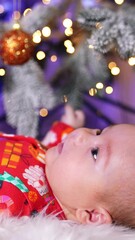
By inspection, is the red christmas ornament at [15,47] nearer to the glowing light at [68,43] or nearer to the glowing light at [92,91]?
the glowing light at [68,43]

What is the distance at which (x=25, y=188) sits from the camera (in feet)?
3.46

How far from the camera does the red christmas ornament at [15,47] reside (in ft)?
3.94

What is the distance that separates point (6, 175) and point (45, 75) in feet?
1.60

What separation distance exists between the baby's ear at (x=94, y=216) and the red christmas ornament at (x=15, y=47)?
416 millimetres

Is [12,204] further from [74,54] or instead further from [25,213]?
[74,54]

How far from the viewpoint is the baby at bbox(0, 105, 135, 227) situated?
1004 millimetres

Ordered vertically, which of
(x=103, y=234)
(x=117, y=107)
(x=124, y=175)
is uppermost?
(x=117, y=107)

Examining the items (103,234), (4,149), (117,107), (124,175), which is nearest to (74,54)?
(117,107)

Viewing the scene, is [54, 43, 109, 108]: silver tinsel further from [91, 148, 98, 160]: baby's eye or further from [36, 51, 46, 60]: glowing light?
[91, 148, 98, 160]: baby's eye

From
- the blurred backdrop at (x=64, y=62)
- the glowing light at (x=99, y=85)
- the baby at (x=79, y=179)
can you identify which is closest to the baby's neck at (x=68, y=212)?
the baby at (x=79, y=179)

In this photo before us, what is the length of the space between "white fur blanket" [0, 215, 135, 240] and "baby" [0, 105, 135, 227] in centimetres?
6

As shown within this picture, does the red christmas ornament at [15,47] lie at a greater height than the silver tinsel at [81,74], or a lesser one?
greater

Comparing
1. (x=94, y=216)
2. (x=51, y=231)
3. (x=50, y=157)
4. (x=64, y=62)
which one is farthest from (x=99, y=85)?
(x=51, y=231)

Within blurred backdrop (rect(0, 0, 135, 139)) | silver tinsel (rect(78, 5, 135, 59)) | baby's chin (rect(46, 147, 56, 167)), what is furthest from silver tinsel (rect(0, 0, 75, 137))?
baby's chin (rect(46, 147, 56, 167))
